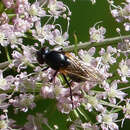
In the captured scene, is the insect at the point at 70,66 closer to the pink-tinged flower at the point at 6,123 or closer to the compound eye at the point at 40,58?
the compound eye at the point at 40,58

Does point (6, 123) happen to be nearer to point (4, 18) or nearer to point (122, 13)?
point (4, 18)

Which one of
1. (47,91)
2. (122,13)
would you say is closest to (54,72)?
(47,91)

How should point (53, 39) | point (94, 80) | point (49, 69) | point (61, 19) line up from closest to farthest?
point (94, 80)
point (49, 69)
point (53, 39)
point (61, 19)

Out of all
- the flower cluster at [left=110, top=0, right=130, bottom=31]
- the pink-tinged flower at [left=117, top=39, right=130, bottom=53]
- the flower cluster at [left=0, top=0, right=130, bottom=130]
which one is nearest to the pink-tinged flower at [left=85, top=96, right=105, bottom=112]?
the flower cluster at [left=0, top=0, right=130, bottom=130]

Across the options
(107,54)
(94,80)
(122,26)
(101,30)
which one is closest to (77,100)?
(94,80)

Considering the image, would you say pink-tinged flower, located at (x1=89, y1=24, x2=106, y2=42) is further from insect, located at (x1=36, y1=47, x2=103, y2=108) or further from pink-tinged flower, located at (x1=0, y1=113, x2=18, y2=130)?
pink-tinged flower, located at (x1=0, y1=113, x2=18, y2=130)

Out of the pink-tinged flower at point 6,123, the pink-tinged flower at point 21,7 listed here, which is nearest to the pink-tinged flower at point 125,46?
the pink-tinged flower at point 21,7

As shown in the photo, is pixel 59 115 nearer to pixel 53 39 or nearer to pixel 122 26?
pixel 53 39

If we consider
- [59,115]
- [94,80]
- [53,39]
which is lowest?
[59,115]
